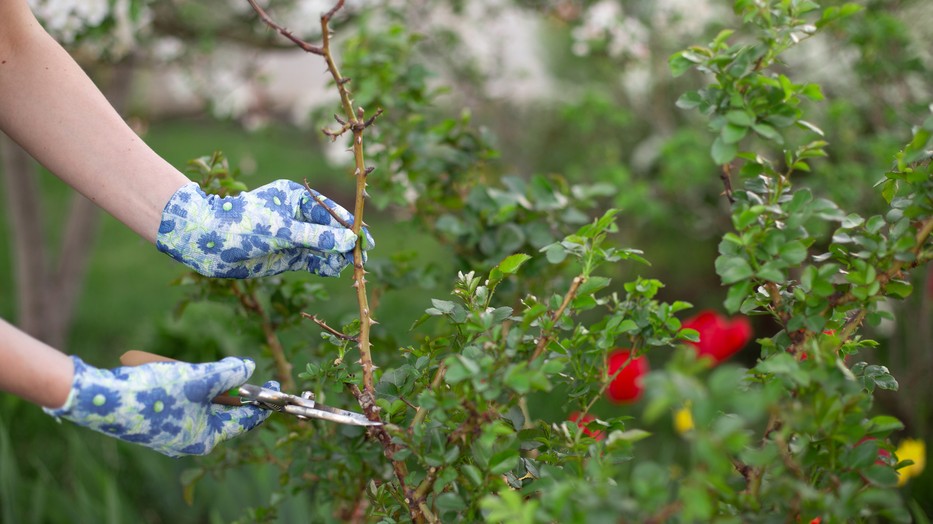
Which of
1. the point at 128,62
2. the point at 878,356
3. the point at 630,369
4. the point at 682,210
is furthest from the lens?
the point at 878,356

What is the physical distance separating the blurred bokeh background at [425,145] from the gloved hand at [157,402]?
40 cm

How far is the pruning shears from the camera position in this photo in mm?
1025

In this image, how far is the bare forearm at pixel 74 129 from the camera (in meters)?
1.18

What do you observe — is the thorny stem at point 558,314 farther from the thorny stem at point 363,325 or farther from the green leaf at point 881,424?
the green leaf at point 881,424

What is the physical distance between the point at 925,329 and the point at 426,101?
183cm

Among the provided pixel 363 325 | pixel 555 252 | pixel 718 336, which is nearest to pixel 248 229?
pixel 363 325

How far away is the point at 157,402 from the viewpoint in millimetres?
963

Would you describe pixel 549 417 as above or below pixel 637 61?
below

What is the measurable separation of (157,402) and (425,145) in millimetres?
875

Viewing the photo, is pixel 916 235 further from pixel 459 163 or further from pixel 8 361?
pixel 8 361

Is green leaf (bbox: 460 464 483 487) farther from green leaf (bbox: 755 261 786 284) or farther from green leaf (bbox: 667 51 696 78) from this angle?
A: green leaf (bbox: 667 51 696 78)

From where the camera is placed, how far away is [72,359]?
3.16 ft

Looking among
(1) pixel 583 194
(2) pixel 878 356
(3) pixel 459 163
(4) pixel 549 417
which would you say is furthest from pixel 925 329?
(3) pixel 459 163

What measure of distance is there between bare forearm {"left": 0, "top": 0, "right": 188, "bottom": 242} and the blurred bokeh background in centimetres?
37
